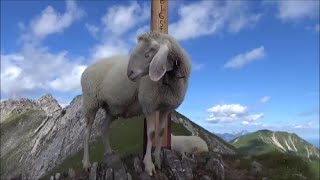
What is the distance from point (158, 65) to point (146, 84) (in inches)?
60.4

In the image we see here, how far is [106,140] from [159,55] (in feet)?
17.8

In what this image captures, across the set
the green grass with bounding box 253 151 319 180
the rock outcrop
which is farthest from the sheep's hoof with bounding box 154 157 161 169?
the green grass with bounding box 253 151 319 180

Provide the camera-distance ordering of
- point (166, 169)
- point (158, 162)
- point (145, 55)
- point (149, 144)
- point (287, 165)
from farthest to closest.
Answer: point (287, 165)
point (166, 169)
point (158, 162)
point (149, 144)
point (145, 55)

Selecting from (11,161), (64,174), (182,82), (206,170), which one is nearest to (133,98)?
(182,82)

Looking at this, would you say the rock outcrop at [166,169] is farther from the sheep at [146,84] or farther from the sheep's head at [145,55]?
the sheep's head at [145,55]

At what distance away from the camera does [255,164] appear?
55.3ft

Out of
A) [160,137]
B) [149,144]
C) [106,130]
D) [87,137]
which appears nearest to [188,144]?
[106,130]

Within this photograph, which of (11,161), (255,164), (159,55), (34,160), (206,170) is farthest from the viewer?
Answer: (11,161)

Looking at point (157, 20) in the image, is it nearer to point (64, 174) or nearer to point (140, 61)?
point (140, 61)

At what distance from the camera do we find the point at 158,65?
11.9m

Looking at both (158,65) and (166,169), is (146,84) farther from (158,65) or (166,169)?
(166,169)

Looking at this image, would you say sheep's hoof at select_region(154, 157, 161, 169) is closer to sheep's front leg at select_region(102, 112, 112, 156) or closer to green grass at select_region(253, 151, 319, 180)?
sheep's front leg at select_region(102, 112, 112, 156)

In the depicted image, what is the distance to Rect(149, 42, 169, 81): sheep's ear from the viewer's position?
11889 mm

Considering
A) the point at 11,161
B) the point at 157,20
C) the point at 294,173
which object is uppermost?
the point at 11,161
